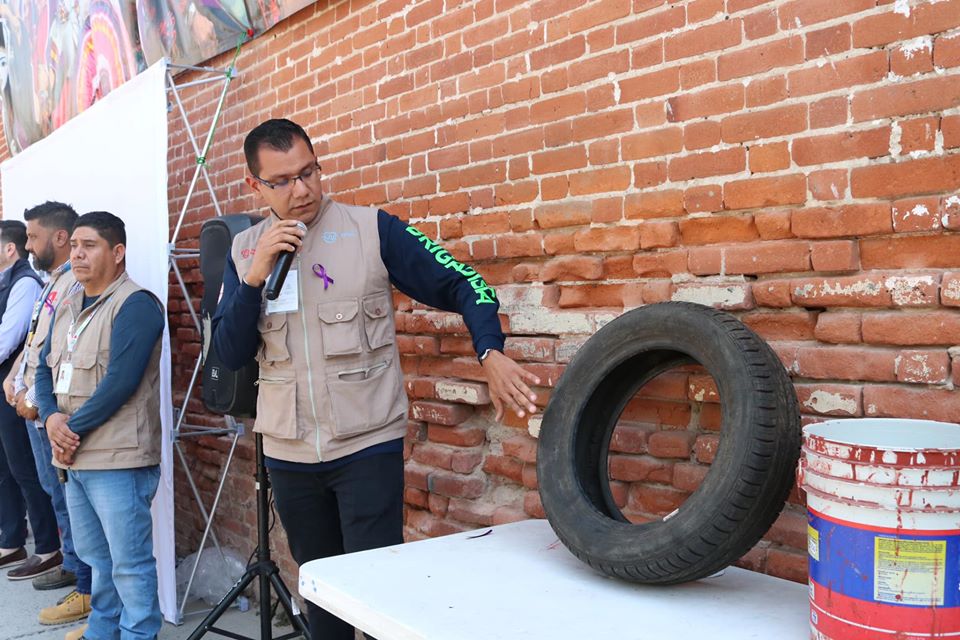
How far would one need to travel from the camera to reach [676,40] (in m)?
2.37

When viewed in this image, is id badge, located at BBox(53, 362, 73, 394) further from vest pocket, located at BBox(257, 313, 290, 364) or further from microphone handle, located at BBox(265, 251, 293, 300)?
microphone handle, located at BBox(265, 251, 293, 300)

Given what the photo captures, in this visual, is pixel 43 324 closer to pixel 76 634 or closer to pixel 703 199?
pixel 76 634

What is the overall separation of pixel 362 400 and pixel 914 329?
153 cm

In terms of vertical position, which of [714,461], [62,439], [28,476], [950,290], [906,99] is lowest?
[28,476]

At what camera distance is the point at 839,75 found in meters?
2.02

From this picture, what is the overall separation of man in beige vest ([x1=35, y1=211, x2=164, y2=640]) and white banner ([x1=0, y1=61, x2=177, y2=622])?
0.22m

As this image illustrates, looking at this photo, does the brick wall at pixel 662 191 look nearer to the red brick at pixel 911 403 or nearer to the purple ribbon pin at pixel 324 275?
the red brick at pixel 911 403

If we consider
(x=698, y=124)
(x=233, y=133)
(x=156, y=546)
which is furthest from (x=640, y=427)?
(x=233, y=133)

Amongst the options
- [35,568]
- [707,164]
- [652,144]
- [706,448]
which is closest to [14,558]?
[35,568]

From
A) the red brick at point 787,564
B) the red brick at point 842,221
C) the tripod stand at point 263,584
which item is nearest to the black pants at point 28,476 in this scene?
the tripod stand at point 263,584

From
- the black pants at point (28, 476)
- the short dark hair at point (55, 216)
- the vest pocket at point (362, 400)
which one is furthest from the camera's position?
the black pants at point (28, 476)

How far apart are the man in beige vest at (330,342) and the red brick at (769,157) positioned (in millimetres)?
837

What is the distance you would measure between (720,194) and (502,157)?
36.9 inches

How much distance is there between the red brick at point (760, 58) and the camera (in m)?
2.11
